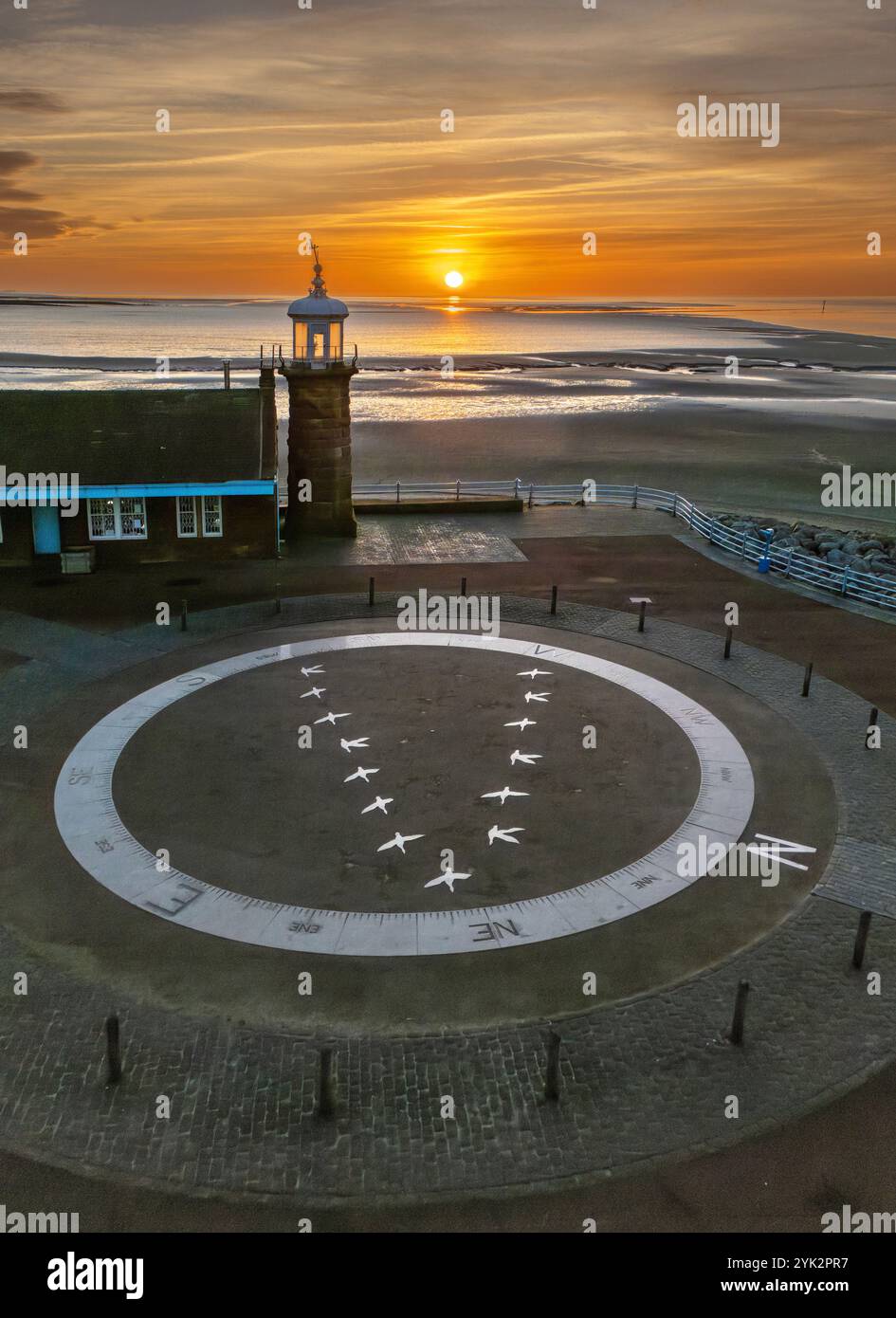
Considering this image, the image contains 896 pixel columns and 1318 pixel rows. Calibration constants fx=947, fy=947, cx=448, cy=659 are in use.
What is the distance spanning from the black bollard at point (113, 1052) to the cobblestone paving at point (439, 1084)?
16cm

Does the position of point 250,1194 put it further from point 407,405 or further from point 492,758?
point 407,405

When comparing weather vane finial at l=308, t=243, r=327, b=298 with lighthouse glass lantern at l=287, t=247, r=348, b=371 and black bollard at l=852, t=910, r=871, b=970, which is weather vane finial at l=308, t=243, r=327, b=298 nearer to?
lighthouse glass lantern at l=287, t=247, r=348, b=371

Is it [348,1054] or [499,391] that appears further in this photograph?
[499,391]

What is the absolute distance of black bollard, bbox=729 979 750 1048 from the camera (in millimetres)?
10430

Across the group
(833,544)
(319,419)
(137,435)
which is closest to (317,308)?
(319,419)

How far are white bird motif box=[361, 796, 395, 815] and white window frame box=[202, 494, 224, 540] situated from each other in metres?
16.4

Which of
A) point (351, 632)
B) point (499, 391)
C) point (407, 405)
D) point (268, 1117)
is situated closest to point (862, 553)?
point (351, 632)

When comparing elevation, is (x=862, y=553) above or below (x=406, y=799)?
above

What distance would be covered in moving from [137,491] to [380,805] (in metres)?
16.4

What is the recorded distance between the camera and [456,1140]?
9.35 meters

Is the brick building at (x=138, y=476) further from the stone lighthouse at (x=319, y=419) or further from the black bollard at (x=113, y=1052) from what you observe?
the black bollard at (x=113, y=1052)

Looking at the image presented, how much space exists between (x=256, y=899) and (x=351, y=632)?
10780mm

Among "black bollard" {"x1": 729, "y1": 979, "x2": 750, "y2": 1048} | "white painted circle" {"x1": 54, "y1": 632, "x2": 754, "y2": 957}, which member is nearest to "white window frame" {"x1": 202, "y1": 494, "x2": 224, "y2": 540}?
"white painted circle" {"x1": 54, "y1": 632, "x2": 754, "y2": 957}

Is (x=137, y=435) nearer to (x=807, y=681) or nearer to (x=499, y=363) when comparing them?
(x=807, y=681)
